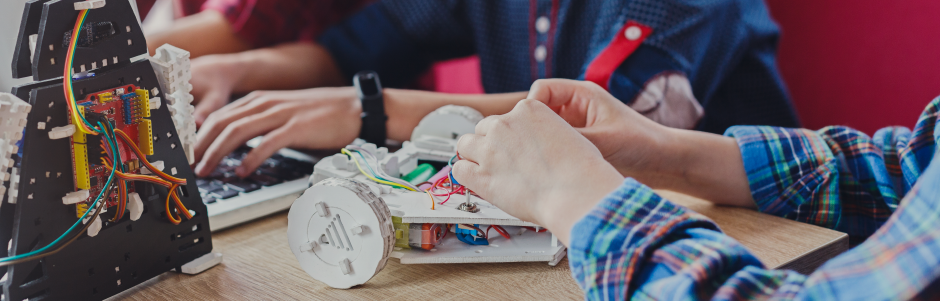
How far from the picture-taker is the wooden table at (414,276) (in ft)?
1.53

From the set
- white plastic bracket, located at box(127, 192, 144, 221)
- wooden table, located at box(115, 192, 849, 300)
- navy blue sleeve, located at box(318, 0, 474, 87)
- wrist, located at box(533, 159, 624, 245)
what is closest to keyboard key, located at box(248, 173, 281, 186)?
wooden table, located at box(115, 192, 849, 300)

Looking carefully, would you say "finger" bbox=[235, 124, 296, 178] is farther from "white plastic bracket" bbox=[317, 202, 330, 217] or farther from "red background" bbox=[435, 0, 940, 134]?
"red background" bbox=[435, 0, 940, 134]

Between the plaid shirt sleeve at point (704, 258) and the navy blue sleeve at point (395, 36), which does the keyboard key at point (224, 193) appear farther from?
the navy blue sleeve at point (395, 36)

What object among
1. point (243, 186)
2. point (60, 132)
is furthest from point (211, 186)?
point (60, 132)

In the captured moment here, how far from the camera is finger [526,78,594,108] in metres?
0.61

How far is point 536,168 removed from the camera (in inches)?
16.8

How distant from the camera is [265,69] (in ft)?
3.59

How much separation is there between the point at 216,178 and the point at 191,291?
0.24 metres

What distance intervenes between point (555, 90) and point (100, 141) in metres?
0.39

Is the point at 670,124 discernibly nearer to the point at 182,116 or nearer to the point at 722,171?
the point at 722,171

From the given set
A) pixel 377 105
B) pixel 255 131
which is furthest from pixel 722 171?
pixel 255 131

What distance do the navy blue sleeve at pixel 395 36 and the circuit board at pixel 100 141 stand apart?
69cm

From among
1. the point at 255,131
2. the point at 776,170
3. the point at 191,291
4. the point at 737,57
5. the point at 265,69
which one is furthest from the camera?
the point at 265,69

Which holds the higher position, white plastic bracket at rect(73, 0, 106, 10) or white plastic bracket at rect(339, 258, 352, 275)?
white plastic bracket at rect(73, 0, 106, 10)
